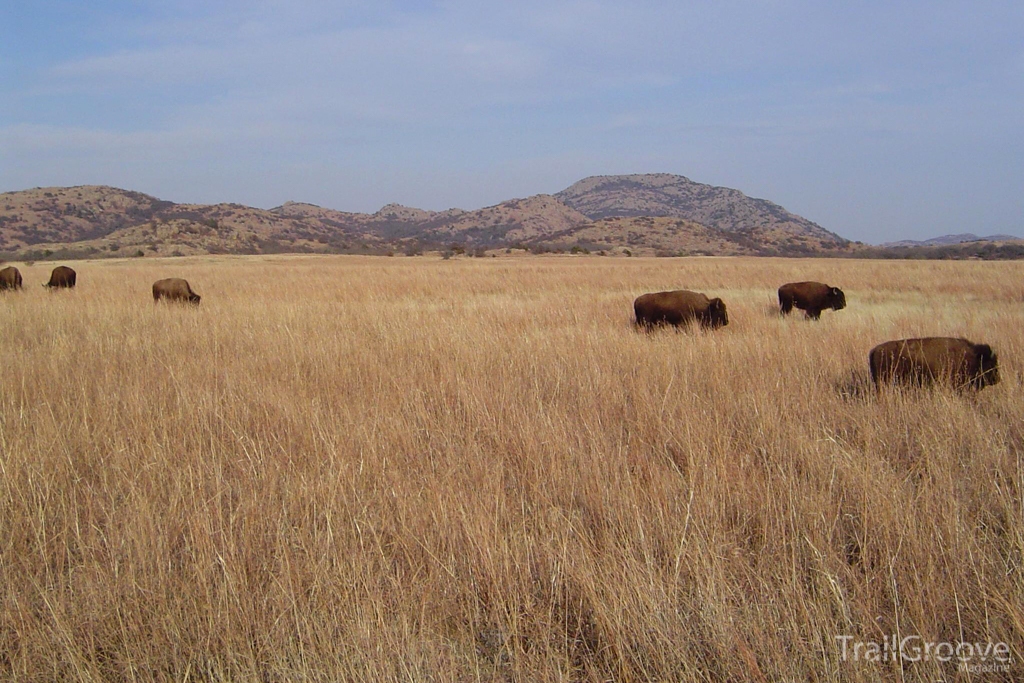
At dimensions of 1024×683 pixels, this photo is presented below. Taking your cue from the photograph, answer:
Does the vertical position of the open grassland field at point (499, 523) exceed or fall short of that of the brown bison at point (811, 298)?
it falls short

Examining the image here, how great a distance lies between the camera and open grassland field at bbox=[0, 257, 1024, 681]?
2.05 meters

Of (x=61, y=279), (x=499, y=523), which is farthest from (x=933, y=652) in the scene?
(x=61, y=279)

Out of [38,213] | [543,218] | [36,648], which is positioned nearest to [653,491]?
[36,648]

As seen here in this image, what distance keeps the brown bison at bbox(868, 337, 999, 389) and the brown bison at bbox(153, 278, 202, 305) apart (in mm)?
14575

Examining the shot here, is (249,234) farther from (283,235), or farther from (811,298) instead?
(811,298)

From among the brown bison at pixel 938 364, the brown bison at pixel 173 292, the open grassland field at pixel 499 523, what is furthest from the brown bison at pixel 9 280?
the brown bison at pixel 938 364

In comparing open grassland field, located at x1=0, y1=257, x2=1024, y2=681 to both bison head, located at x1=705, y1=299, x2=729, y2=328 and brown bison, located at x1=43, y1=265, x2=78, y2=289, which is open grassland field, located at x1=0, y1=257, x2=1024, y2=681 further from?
brown bison, located at x1=43, y1=265, x2=78, y2=289

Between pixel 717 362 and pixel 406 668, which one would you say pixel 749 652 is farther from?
pixel 717 362

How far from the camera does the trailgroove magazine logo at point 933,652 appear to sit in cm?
193

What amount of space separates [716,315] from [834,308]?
5066mm

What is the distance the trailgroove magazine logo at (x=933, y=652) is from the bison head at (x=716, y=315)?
8700 millimetres

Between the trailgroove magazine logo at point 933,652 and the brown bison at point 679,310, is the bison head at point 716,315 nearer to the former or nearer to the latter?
the brown bison at point 679,310

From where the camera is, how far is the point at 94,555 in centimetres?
260

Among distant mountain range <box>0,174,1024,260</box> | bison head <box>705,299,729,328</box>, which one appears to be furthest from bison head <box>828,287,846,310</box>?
distant mountain range <box>0,174,1024,260</box>
